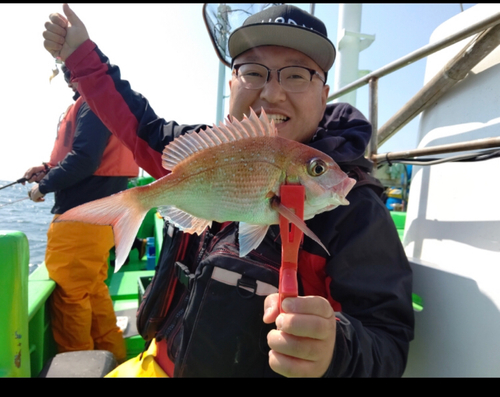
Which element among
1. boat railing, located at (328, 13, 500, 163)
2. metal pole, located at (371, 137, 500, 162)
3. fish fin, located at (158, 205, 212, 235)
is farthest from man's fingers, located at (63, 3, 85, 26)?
metal pole, located at (371, 137, 500, 162)

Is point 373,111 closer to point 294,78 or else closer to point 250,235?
point 294,78

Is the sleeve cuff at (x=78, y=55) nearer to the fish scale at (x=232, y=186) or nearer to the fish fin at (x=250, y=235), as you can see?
the fish scale at (x=232, y=186)

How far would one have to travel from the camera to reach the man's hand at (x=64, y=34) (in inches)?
63.9

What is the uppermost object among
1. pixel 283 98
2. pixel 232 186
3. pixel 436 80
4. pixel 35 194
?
pixel 436 80

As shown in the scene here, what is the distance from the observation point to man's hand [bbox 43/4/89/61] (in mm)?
1622

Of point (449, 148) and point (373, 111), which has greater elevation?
point (373, 111)

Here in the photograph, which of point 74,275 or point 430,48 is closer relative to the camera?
point 430,48

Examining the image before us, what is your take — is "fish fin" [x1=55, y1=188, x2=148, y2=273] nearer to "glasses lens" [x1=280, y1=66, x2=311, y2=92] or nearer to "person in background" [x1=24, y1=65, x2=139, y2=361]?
"glasses lens" [x1=280, y1=66, x2=311, y2=92]

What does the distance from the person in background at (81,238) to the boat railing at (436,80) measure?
2.29 metres

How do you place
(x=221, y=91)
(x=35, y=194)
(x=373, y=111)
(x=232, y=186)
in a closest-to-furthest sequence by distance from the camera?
(x=232, y=186) → (x=373, y=111) → (x=35, y=194) → (x=221, y=91)

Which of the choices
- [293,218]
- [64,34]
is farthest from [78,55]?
[293,218]

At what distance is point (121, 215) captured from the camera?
826 millimetres

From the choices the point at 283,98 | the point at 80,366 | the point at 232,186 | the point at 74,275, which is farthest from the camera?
the point at 74,275

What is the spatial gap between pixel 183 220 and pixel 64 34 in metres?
1.55
